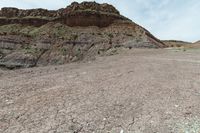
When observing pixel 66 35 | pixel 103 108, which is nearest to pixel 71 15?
pixel 66 35

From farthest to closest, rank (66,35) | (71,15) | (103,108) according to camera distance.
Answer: (71,15) < (66,35) < (103,108)

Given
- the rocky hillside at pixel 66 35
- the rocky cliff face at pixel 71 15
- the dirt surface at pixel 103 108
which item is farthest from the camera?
the rocky cliff face at pixel 71 15

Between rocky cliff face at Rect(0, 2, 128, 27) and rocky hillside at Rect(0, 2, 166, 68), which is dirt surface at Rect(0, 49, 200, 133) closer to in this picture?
rocky hillside at Rect(0, 2, 166, 68)

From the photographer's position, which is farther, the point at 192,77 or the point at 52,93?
the point at 192,77

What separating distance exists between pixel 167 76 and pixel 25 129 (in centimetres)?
694

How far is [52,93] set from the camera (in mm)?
8031

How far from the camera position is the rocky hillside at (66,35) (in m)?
32.0

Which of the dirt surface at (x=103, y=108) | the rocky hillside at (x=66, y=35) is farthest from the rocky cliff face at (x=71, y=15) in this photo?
the dirt surface at (x=103, y=108)

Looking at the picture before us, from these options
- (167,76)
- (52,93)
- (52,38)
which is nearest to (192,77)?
A: (167,76)

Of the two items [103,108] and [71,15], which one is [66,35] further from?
[103,108]

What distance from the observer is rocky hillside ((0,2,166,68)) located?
3203 centimetres

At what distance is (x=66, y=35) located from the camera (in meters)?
36.0

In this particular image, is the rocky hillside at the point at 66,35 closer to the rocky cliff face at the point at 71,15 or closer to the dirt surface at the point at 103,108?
the rocky cliff face at the point at 71,15

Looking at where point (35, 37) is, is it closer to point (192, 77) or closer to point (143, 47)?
point (143, 47)
